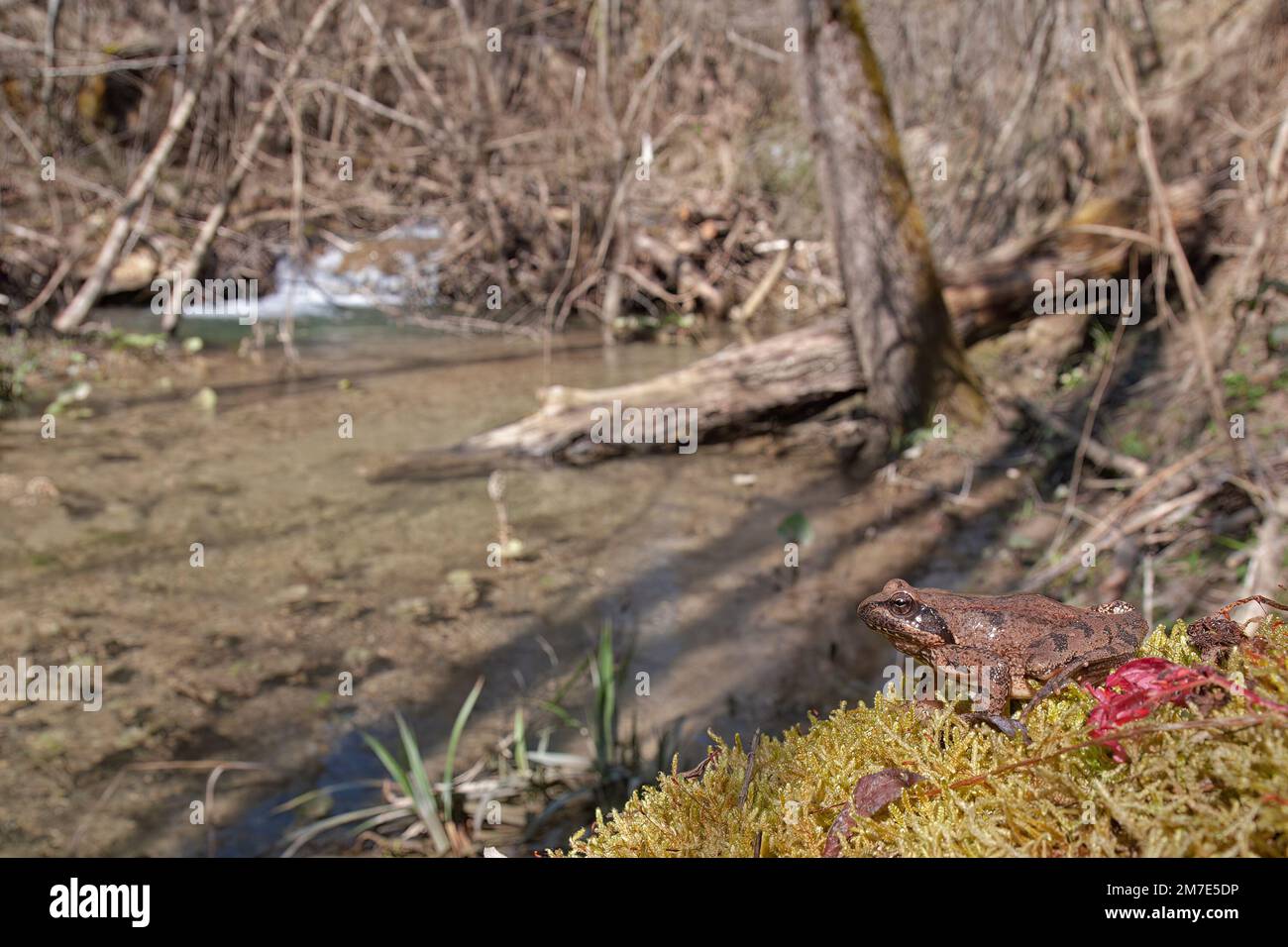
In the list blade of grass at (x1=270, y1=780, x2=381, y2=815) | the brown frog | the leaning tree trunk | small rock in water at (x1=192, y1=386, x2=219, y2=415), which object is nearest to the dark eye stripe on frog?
the brown frog

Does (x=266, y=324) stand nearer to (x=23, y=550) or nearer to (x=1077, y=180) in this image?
A: (x=23, y=550)

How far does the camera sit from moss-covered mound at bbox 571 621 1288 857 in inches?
26.6

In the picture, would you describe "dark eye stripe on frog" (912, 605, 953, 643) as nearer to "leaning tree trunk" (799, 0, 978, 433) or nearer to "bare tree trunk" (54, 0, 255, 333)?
"leaning tree trunk" (799, 0, 978, 433)

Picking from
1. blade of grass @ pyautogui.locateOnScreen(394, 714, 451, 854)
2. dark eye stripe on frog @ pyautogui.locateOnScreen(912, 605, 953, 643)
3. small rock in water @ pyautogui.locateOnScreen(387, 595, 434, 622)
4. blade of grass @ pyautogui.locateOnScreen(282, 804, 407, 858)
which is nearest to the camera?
dark eye stripe on frog @ pyautogui.locateOnScreen(912, 605, 953, 643)

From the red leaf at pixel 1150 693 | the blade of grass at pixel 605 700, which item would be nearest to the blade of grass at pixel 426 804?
the blade of grass at pixel 605 700

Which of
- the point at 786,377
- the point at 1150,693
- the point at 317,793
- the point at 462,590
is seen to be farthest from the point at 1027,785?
the point at 786,377

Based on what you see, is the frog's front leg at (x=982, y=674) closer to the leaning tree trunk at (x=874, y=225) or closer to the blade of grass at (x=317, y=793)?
the blade of grass at (x=317, y=793)

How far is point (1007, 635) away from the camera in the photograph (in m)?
1.03

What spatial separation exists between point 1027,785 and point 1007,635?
28 cm

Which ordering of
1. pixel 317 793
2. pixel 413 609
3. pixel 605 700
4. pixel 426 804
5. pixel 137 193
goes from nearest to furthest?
pixel 426 804 → pixel 605 700 → pixel 317 793 → pixel 413 609 → pixel 137 193

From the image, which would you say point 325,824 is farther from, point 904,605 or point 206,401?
point 206,401

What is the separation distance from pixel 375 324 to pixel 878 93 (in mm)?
8235

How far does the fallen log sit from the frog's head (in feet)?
20.2

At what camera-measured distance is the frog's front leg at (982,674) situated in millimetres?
966
